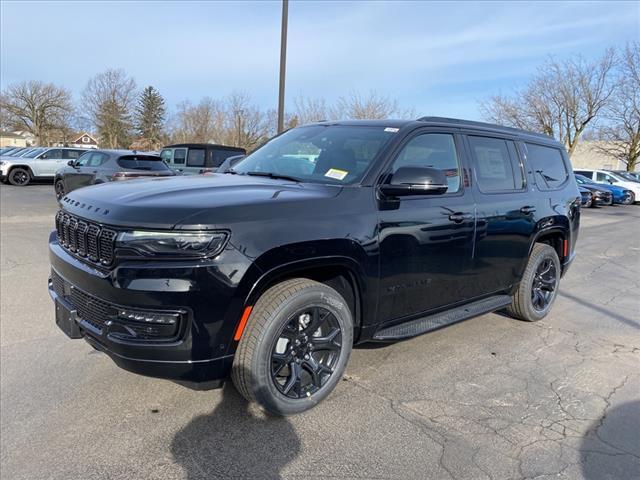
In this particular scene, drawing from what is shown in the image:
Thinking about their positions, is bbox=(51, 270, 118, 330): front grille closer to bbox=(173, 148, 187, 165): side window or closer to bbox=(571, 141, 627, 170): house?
bbox=(173, 148, 187, 165): side window

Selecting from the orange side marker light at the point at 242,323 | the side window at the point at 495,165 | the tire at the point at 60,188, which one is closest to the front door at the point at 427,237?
the side window at the point at 495,165

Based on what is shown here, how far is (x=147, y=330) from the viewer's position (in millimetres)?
2547

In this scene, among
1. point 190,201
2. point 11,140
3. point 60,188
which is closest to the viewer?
point 190,201

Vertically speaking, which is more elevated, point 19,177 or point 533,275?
point 533,275

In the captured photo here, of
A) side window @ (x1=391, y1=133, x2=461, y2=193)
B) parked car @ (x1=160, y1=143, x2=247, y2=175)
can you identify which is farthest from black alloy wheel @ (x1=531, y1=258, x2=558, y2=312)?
parked car @ (x1=160, y1=143, x2=247, y2=175)

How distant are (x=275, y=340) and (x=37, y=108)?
56818mm

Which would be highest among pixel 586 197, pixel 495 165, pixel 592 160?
pixel 592 160

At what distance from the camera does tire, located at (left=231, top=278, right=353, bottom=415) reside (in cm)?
277

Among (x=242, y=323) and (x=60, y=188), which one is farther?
(x=60, y=188)

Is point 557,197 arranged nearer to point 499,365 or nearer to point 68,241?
point 499,365

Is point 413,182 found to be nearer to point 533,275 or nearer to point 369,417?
point 369,417

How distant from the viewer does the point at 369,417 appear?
309cm

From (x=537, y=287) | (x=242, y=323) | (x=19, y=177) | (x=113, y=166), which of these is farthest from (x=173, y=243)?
(x=19, y=177)

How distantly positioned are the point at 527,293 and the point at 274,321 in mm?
3104
